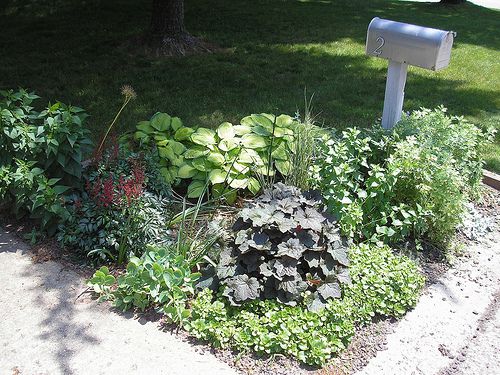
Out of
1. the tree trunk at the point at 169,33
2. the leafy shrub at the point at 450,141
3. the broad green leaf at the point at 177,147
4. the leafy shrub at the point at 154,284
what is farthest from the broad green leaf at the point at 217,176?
the tree trunk at the point at 169,33

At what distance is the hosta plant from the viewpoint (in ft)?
9.91

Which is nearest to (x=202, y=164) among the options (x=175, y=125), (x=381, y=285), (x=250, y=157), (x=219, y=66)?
(x=250, y=157)

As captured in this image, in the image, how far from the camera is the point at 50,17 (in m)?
9.73

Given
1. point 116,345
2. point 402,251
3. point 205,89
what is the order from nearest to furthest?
1. point 116,345
2. point 402,251
3. point 205,89

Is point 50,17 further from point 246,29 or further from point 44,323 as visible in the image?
point 44,323

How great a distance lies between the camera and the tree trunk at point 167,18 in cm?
780

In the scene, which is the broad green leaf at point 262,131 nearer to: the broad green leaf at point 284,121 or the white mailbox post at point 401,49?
the broad green leaf at point 284,121

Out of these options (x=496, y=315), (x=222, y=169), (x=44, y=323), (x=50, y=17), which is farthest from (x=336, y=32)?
(x=44, y=323)

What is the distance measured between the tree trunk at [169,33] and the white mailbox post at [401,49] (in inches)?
169

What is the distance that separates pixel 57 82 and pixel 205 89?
1829mm

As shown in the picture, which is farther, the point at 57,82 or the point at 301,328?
the point at 57,82

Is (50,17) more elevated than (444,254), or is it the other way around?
(50,17)

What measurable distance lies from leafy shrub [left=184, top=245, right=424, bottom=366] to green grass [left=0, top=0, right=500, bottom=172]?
2483 mm

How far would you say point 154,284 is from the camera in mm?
2959
